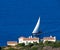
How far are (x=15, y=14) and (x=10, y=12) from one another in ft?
1.10

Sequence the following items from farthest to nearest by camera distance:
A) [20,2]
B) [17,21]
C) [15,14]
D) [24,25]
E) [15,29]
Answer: [20,2] < [15,14] < [17,21] < [24,25] < [15,29]

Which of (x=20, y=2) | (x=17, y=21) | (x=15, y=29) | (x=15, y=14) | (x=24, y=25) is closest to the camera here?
(x=15, y=29)

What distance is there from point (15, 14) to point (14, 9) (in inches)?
31.4

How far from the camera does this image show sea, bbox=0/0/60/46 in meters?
17.0

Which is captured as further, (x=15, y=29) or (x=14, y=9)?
(x=14, y=9)

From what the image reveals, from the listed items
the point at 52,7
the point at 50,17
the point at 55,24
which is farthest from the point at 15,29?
the point at 52,7

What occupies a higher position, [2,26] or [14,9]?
[14,9]

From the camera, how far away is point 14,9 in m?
22.6

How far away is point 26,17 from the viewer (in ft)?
70.6

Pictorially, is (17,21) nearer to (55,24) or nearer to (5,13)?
(5,13)

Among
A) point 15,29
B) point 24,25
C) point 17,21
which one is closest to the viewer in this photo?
point 15,29

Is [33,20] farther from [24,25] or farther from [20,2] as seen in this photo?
[20,2]

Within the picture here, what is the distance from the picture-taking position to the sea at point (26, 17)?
17.0 metres

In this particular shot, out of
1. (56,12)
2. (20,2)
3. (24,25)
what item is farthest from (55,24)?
(20,2)
